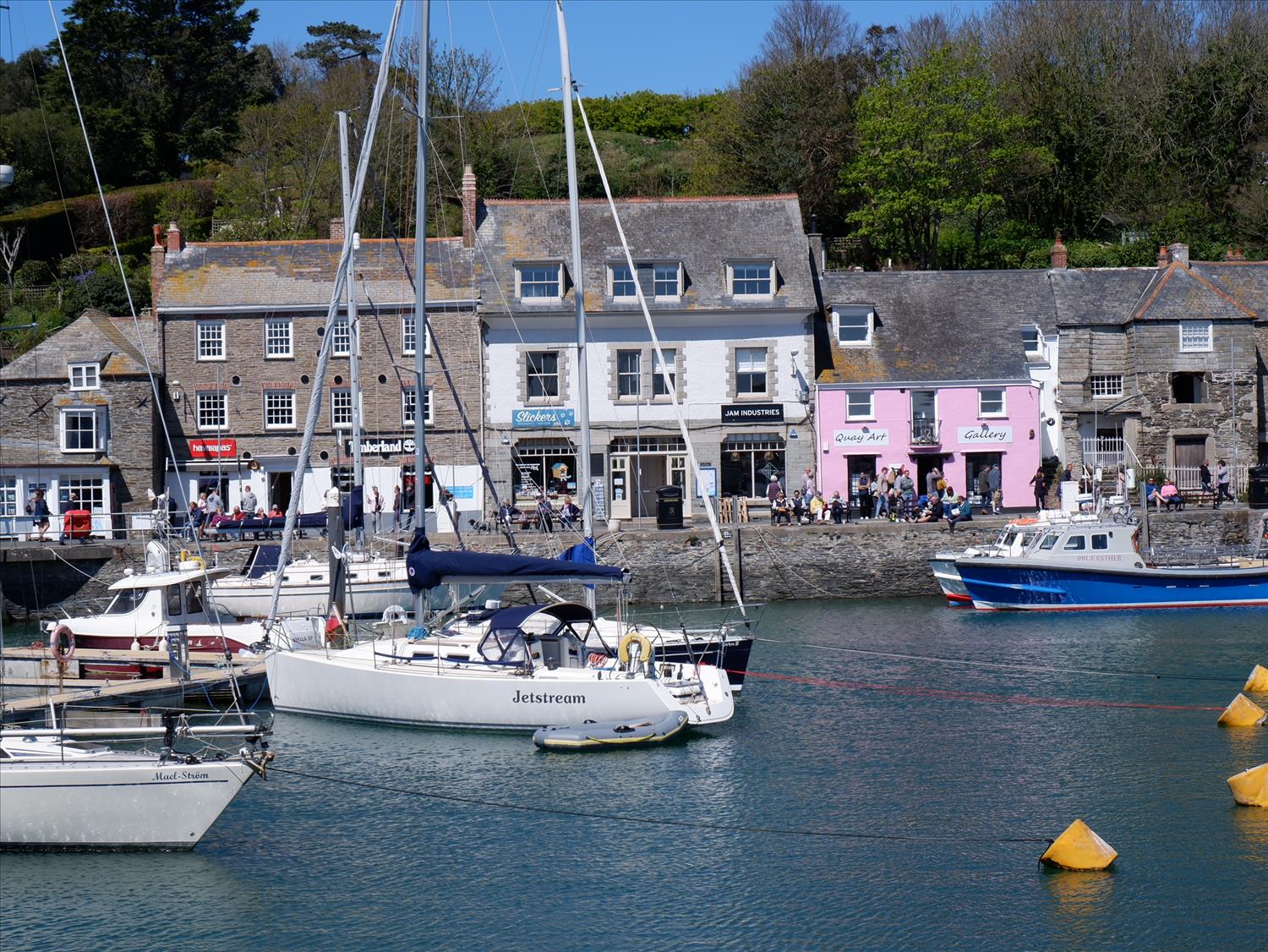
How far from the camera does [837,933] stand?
15.7m

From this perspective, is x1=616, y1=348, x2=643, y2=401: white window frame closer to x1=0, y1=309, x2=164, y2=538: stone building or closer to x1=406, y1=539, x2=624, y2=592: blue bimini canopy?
x1=0, y1=309, x2=164, y2=538: stone building

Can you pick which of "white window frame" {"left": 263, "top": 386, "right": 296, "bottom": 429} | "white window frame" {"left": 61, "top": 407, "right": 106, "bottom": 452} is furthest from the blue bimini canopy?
"white window frame" {"left": 61, "top": 407, "right": 106, "bottom": 452}

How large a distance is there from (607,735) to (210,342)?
28.2 meters

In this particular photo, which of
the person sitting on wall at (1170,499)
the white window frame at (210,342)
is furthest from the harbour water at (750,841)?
the white window frame at (210,342)

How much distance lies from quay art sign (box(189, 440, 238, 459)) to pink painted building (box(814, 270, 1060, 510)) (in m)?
18.5

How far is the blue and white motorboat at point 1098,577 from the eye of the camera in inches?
1432

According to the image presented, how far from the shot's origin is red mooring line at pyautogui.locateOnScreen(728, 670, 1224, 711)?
25.6 metres

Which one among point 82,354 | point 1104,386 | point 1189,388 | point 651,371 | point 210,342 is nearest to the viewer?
point 82,354

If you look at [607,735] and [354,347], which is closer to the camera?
[607,735]

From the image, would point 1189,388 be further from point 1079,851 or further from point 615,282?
point 1079,851

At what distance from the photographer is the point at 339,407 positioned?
45.7 m

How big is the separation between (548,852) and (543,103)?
72.5 m

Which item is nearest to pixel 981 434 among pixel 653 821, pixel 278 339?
pixel 278 339

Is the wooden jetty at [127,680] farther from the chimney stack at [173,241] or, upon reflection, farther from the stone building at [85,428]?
the chimney stack at [173,241]
